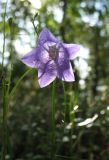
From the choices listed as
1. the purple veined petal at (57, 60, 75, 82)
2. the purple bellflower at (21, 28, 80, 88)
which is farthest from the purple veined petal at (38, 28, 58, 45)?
the purple veined petal at (57, 60, 75, 82)

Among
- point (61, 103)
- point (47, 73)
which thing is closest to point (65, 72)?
point (47, 73)

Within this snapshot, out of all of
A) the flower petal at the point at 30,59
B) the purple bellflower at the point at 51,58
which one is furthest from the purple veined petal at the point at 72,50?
the flower petal at the point at 30,59

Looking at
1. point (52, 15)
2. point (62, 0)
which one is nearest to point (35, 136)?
point (52, 15)

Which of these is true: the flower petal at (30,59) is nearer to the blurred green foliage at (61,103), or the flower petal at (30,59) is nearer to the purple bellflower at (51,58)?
the purple bellflower at (51,58)

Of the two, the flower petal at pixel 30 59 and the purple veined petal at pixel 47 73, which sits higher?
the flower petal at pixel 30 59

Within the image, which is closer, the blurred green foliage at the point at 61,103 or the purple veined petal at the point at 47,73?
the purple veined petal at the point at 47,73

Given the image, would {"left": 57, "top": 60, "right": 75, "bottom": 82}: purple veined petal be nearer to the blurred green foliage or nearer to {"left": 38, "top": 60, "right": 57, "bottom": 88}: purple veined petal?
{"left": 38, "top": 60, "right": 57, "bottom": 88}: purple veined petal

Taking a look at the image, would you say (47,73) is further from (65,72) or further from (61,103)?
(61,103)
